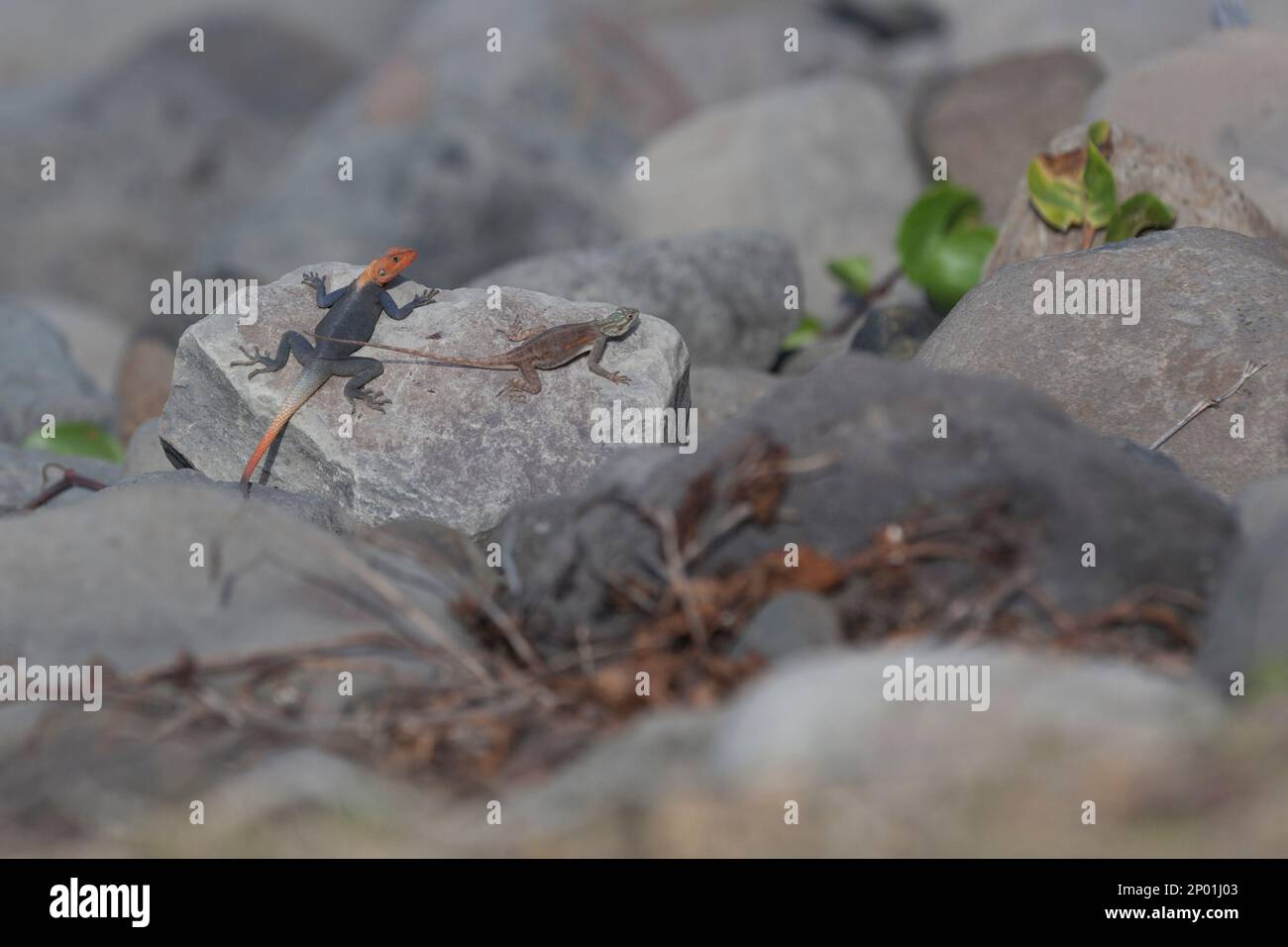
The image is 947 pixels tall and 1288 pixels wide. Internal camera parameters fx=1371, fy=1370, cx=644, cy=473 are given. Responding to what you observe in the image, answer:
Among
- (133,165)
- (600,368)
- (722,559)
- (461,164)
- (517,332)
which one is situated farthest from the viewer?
(133,165)

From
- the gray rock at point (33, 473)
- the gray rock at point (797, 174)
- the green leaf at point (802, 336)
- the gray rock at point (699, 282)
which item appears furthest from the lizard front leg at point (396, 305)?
the gray rock at point (797, 174)

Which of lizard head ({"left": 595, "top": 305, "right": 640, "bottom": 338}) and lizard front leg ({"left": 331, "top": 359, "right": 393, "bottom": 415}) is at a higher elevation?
lizard head ({"left": 595, "top": 305, "right": 640, "bottom": 338})

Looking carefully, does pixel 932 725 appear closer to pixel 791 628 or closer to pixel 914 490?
pixel 791 628

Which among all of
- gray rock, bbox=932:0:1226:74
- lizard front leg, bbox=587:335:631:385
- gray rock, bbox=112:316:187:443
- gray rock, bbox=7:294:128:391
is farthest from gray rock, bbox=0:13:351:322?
lizard front leg, bbox=587:335:631:385

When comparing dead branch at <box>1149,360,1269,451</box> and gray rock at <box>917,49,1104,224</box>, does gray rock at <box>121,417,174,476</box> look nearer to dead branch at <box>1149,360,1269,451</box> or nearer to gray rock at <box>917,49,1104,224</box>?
dead branch at <box>1149,360,1269,451</box>

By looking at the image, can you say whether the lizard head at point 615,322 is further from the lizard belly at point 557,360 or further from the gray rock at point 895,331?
the gray rock at point 895,331

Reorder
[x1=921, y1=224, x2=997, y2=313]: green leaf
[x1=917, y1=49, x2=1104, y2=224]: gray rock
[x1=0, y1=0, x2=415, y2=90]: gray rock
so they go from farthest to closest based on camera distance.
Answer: [x1=0, y1=0, x2=415, y2=90]: gray rock
[x1=917, y1=49, x2=1104, y2=224]: gray rock
[x1=921, y1=224, x2=997, y2=313]: green leaf

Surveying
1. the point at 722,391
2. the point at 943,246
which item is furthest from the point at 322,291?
the point at 943,246
